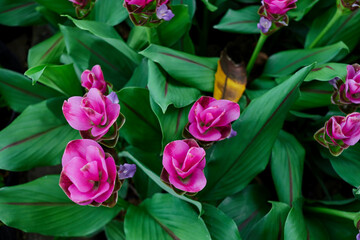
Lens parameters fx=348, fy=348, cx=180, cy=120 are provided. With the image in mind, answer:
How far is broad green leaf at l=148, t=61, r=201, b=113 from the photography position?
2.32 ft

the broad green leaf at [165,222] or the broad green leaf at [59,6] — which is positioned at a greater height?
the broad green leaf at [59,6]

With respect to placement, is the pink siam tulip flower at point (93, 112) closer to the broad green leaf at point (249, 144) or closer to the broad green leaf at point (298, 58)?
the broad green leaf at point (249, 144)

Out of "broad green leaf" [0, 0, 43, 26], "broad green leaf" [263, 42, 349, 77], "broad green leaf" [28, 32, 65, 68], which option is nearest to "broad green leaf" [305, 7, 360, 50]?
"broad green leaf" [263, 42, 349, 77]

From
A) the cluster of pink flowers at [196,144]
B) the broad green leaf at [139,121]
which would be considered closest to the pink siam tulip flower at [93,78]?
the broad green leaf at [139,121]

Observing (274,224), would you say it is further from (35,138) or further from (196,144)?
(35,138)

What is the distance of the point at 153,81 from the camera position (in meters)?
0.73

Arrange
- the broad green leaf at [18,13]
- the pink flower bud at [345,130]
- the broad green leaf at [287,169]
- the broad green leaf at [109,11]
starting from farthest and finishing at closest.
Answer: the broad green leaf at [18,13], the broad green leaf at [109,11], the broad green leaf at [287,169], the pink flower bud at [345,130]

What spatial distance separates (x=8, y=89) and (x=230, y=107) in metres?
0.62

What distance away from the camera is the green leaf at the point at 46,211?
0.69m

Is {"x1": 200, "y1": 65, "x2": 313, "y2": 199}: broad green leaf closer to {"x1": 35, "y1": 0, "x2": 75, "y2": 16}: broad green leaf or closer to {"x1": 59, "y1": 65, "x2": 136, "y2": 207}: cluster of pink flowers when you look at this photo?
{"x1": 59, "y1": 65, "x2": 136, "y2": 207}: cluster of pink flowers

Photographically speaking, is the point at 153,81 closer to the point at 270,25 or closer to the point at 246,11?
the point at 270,25

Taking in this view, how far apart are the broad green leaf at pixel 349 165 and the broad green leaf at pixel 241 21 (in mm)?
391

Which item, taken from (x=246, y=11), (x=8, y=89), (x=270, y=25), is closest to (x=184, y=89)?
(x=270, y=25)

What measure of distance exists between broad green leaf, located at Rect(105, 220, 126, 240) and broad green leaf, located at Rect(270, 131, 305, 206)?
407 millimetres
